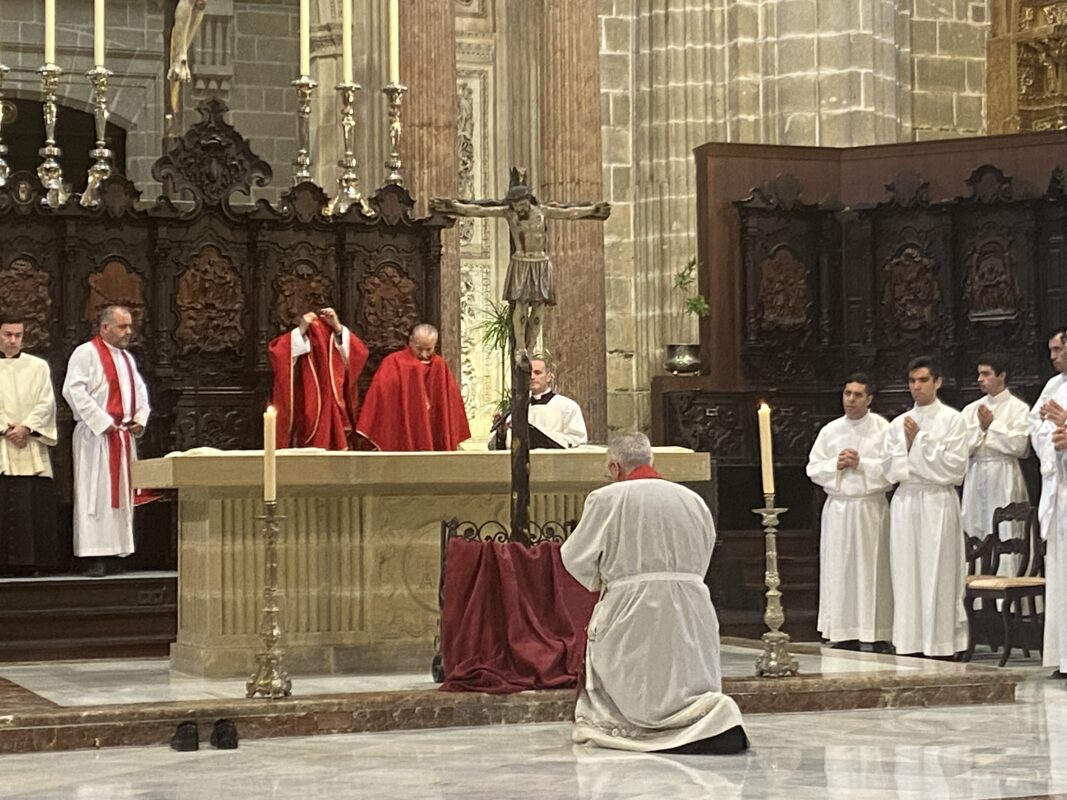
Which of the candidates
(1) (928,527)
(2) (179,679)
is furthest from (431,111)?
(2) (179,679)

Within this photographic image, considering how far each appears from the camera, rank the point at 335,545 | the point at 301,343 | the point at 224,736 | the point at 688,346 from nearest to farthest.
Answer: the point at 224,736, the point at 335,545, the point at 301,343, the point at 688,346

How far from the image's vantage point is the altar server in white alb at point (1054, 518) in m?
11.6

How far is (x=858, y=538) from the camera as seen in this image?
13.5 m

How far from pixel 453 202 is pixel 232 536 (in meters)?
2.09

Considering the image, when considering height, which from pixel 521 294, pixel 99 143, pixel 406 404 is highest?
pixel 99 143

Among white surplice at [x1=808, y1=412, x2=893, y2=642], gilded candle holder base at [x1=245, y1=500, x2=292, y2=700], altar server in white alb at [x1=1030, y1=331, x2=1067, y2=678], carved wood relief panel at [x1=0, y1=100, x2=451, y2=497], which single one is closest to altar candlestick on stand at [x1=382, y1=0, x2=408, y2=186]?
carved wood relief panel at [x1=0, y1=100, x2=451, y2=497]

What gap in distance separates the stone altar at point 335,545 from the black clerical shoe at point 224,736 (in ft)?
5.47

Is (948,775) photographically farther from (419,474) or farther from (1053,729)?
(419,474)

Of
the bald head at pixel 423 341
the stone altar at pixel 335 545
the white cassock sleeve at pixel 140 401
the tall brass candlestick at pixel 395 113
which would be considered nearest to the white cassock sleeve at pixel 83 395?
the white cassock sleeve at pixel 140 401

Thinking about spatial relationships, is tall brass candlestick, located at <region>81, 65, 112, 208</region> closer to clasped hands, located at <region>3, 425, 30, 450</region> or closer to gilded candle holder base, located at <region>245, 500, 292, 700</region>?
clasped hands, located at <region>3, 425, 30, 450</region>

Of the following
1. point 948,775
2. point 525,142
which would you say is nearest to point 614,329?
point 525,142

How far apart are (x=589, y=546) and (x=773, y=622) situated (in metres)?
1.66

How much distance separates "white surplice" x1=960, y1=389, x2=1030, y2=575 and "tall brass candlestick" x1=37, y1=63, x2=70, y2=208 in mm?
6201

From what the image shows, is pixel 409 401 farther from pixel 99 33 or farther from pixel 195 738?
pixel 195 738
